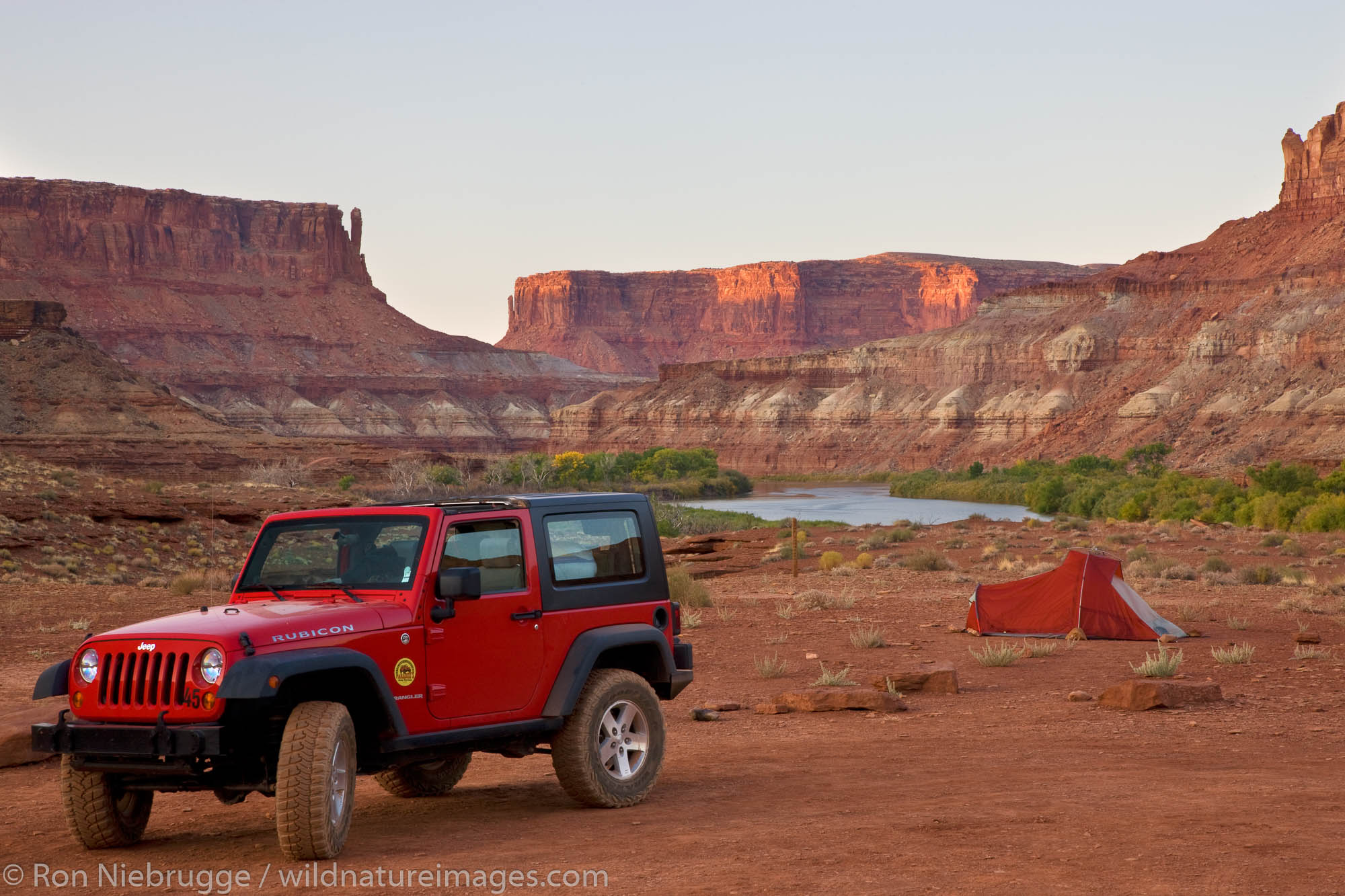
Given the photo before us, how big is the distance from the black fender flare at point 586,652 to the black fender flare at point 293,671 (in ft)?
3.45

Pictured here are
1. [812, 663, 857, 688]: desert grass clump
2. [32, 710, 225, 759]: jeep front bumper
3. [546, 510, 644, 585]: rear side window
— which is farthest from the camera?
[812, 663, 857, 688]: desert grass clump

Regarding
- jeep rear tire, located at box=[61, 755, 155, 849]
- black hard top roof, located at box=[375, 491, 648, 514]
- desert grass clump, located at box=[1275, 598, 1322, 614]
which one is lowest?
desert grass clump, located at box=[1275, 598, 1322, 614]

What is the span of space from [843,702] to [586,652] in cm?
556

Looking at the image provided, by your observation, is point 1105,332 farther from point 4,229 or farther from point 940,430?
point 4,229

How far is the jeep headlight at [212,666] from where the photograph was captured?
646 centimetres

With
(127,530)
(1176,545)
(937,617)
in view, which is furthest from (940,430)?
(937,617)

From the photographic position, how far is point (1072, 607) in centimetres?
1895

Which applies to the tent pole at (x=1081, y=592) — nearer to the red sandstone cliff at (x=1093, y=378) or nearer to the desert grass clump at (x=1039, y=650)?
the desert grass clump at (x=1039, y=650)

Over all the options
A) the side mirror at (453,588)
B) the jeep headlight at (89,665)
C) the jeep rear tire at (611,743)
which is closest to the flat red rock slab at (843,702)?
the jeep rear tire at (611,743)

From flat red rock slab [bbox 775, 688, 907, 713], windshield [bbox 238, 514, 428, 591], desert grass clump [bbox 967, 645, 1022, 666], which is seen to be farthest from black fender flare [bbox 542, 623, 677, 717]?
desert grass clump [bbox 967, 645, 1022, 666]

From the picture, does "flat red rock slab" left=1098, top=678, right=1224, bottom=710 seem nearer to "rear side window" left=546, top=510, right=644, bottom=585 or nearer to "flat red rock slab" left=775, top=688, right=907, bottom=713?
"flat red rock slab" left=775, top=688, right=907, bottom=713

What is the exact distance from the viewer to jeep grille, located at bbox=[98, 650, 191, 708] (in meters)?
6.52

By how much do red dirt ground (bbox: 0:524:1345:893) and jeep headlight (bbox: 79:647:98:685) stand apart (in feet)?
3.13

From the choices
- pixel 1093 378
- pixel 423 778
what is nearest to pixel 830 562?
→ pixel 423 778
